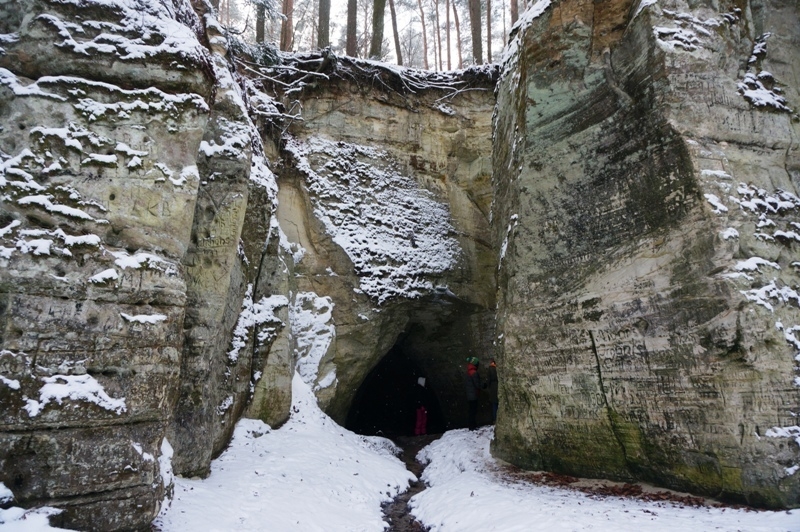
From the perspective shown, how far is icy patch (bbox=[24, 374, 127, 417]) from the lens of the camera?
13.2 feet

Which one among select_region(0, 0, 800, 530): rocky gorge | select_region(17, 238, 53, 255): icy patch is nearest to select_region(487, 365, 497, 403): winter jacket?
select_region(0, 0, 800, 530): rocky gorge

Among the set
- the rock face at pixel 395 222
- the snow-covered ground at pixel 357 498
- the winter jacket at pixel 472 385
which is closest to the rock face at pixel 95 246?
the snow-covered ground at pixel 357 498

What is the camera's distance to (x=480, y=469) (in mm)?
7809

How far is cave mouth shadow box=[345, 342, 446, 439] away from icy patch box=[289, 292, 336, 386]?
190 inches

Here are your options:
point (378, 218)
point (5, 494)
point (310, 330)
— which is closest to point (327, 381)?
point (310, 330)

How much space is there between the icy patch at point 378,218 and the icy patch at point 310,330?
1.04 m

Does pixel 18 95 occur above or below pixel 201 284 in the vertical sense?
above

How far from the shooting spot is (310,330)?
10.8m

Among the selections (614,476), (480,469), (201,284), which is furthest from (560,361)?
(201,284)

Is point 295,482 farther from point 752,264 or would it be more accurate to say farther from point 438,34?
point 438,34

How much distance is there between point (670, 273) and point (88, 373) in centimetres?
591

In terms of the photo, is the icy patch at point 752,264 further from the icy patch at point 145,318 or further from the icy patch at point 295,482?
the icy patch at point 145,318

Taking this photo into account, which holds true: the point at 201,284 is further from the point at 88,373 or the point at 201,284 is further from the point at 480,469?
the point at 480,469

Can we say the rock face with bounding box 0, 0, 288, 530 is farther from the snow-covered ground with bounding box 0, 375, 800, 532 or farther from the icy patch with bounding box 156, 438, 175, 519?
the snow-covered ground with bounding box 0, 375, 800, 532
